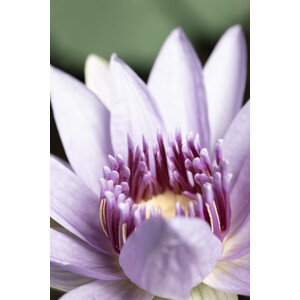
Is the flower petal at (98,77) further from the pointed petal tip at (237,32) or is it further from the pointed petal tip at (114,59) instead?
the pointed petal tip at (237,32)

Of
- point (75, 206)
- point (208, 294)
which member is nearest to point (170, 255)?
point (208, 294)

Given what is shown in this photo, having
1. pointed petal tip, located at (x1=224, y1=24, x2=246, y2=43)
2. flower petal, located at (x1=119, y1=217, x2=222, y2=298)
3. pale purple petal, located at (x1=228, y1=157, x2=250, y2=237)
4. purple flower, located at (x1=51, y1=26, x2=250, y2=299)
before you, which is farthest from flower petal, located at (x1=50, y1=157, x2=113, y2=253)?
pointed petal tip, located at (x1=224, y1=24, x2=246, y2=43)

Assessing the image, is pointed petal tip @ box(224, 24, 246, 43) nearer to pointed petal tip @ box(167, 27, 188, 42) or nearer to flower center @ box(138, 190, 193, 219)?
pointed petal tip @ box(167, 27, 188, 42)

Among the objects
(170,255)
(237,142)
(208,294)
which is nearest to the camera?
(170,255)

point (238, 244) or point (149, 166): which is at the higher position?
point (149, 166)

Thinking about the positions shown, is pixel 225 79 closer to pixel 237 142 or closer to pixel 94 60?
pixel 237 142

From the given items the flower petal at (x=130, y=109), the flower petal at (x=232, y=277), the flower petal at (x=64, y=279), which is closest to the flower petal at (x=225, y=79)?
the flower petal at (x=130, y=109)

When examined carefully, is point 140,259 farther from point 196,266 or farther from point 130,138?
point 130,138

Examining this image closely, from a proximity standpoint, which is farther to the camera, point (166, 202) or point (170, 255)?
point (166, 202)
